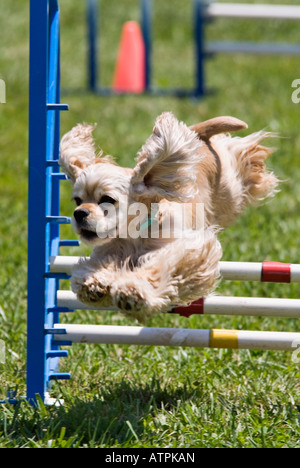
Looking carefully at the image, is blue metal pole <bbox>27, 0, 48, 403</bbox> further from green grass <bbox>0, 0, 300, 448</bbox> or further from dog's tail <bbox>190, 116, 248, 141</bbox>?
dog's tail <bbox>190, 116, 248, 141</bbox>

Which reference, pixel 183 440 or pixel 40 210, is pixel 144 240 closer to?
pixel 40 210

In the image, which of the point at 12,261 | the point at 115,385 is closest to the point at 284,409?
the point at 115,385

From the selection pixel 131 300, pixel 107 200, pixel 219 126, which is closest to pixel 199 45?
pixel 219 126

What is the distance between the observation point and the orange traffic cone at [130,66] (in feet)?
33.8

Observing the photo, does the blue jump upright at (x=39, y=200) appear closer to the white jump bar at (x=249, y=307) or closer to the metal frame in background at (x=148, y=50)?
the white jump bar at (x=249, y=307)

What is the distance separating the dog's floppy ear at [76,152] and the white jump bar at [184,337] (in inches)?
23.9

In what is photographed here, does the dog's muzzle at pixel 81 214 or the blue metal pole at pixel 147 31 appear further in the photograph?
the blue metal pole at pixel 147 31

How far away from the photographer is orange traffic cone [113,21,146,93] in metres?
10.3

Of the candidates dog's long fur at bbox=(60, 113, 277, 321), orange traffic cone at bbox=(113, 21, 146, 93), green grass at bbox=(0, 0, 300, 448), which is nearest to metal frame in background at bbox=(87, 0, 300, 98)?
orange traffic cone at bbox=(113, 21, 146, 93)

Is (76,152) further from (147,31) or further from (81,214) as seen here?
(147,31)

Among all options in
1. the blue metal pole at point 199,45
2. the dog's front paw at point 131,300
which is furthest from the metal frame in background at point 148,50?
the dog's front paw at point 131,300

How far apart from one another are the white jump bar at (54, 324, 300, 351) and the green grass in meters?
0.27

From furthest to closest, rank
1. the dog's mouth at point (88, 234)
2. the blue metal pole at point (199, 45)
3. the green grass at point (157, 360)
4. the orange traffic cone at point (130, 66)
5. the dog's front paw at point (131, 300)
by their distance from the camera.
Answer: the orange traffic cone at point (130, 66) < the blue metal pole at point (199, 45) < the green grass at point (157, 360) < the dog's mouth at point (88, 234) < the dog's front paw at point (131, 300)
